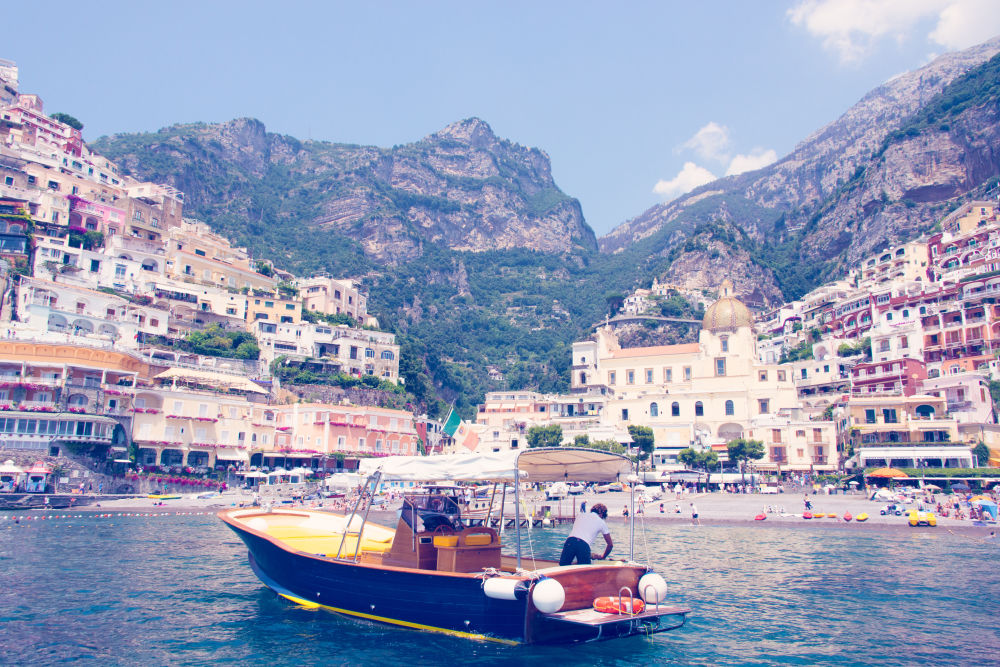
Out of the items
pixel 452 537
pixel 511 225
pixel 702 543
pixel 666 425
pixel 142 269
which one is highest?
pixel 511 225

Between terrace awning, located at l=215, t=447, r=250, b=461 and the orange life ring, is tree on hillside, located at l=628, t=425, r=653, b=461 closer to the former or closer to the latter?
terrace awning, located at l=215, t=447, r=250, b=461

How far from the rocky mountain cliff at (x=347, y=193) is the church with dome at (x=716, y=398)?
68.2 m

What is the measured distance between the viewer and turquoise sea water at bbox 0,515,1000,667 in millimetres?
11336

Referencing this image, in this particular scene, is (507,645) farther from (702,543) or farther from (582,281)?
(582,281)

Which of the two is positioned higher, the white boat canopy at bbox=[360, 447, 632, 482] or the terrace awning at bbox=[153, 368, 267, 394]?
the terrace awning at bbox=[153, 368, 267, 394]

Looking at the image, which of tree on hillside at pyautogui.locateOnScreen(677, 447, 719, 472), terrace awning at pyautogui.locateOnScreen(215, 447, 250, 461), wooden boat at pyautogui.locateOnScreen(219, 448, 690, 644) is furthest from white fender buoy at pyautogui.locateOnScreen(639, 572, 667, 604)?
tree on hillside at pyautogui.locateOnScreen(677, 447, 719, 472)

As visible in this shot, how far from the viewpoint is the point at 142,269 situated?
207 feet

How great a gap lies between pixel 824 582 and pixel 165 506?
35.3 m

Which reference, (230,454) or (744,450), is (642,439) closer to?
(744,450)

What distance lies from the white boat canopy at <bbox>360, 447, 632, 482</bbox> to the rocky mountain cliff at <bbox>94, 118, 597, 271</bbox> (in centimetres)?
11142

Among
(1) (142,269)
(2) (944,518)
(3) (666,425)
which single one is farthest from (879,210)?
(1) (142,269)

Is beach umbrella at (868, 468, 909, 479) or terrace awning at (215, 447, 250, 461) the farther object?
terrace awning at (215, 447, 250, 461)

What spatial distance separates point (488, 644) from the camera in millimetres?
11445

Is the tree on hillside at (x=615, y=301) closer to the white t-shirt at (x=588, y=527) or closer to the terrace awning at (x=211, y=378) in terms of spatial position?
the terrace awning at (x=211, y=378)
